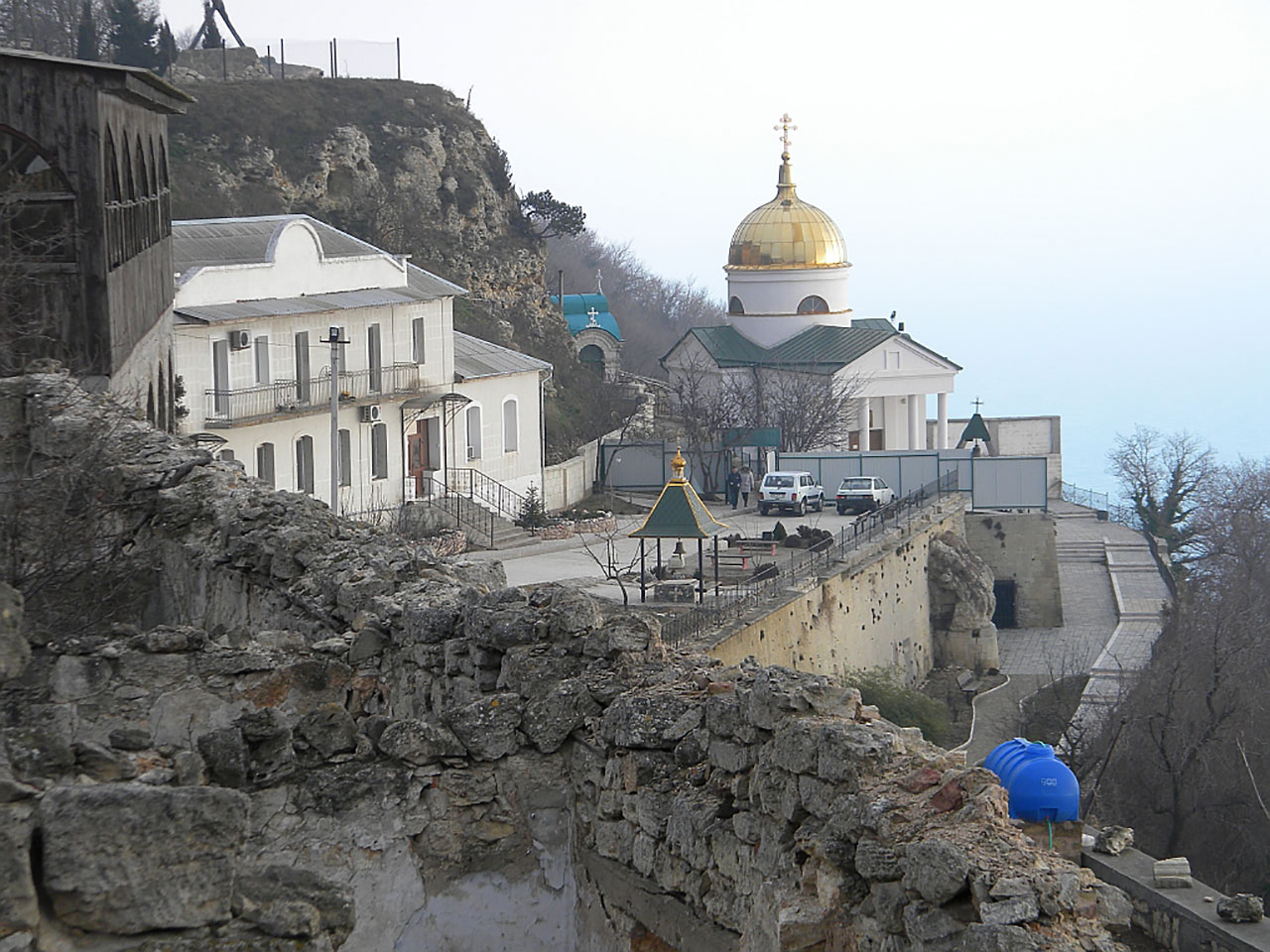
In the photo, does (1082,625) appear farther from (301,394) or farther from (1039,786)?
(1039,786)

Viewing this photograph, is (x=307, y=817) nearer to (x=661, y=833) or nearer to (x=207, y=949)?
(x=661, y=833)

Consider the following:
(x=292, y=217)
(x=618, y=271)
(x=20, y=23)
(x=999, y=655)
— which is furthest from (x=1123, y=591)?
(x=618, y=271)

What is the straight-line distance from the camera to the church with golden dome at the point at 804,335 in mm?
59656

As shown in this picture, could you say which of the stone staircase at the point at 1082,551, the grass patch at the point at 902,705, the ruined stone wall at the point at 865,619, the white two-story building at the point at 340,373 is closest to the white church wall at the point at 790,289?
the stone staircase at the point at 1082,551

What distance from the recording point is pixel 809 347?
60.2 m

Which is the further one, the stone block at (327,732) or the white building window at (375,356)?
the white building window at (375,356)

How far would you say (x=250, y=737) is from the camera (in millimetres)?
6465

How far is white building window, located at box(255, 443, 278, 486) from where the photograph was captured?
35.5 meters

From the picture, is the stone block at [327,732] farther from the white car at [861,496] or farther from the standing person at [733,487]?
the standing person at [733,487]

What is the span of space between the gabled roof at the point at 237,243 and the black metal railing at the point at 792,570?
11.7 m

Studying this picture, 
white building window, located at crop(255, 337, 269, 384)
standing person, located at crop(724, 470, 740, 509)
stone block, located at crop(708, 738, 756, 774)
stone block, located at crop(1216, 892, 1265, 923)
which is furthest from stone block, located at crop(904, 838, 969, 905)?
standing person, located at crop(724, 470, 740, 509)

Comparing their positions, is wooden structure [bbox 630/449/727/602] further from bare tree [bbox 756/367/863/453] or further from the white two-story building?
bare tree [bbox 756/367/863/453]

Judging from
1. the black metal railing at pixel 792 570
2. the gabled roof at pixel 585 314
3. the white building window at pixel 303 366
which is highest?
the white building window at pixel 303 366

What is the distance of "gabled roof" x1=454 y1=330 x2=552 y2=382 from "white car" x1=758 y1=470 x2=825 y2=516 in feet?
21.1
